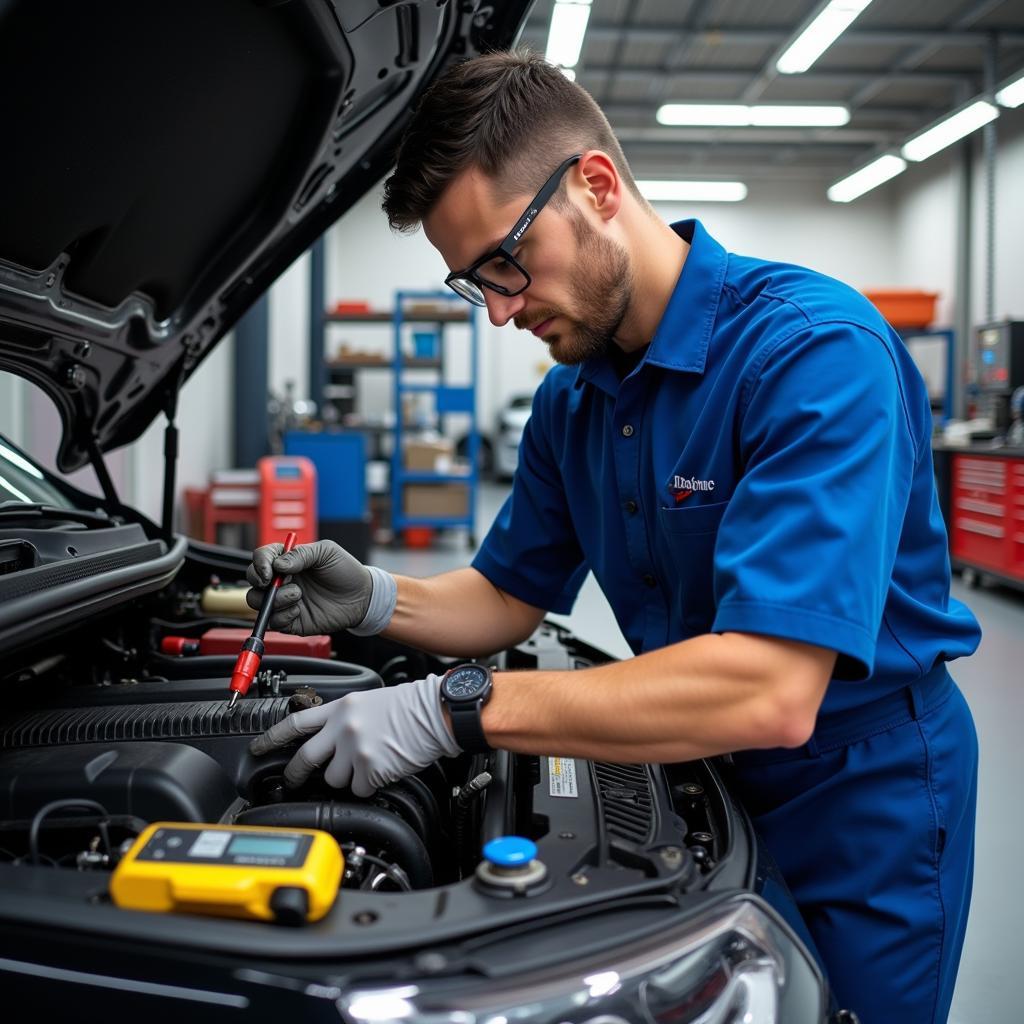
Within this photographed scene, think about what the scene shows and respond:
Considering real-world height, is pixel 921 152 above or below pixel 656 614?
above

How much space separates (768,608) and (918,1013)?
0.54 m

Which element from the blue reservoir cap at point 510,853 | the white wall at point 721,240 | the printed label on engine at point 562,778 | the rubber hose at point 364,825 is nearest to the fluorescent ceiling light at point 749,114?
the white wall at point 721,240

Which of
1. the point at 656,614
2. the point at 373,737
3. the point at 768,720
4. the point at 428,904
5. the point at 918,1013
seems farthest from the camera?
the point at 656,614

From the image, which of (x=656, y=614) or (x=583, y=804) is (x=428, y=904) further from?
(x=656, y=614)

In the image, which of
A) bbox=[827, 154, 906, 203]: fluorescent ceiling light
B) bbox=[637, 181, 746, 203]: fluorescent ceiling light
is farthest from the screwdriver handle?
bbox=[637, 181, 746, 203]: fluorescent ceiling light

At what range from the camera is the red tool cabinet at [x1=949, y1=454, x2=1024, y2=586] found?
465 centimetres

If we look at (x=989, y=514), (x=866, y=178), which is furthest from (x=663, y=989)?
(x=866, y=178)

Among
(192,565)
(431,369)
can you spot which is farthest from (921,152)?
(192,565)

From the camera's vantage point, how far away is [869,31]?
23.4ft

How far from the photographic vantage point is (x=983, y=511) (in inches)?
197

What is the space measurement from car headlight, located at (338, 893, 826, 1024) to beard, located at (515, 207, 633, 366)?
0.65m

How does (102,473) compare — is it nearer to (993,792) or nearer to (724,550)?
(724,550)

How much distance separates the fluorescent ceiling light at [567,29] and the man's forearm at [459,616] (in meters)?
4.91

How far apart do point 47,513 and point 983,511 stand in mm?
4830
